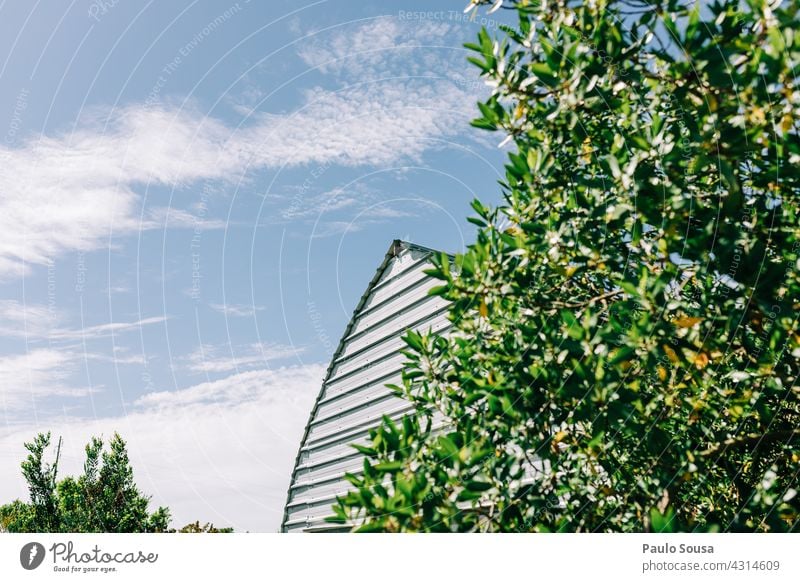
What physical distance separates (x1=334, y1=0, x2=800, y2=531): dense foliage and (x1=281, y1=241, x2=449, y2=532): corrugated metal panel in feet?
17.5

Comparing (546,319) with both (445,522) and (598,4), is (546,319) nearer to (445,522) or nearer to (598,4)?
(445,522)

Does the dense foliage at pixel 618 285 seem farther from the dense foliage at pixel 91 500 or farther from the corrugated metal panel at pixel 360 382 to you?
the dense foliage at pixel 91 500

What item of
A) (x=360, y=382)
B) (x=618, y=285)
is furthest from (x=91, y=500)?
(x=618, y=285)

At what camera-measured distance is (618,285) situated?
2.90 m

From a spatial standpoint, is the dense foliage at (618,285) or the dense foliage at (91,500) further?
the dense foliage at (91,500)

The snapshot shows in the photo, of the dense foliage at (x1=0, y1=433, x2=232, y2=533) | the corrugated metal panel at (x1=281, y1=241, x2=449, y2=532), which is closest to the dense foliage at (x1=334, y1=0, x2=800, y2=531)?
the corrugated metal panel at (x1=281, y1=241, x2=449, y2=532)

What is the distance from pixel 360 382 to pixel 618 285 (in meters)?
8.01

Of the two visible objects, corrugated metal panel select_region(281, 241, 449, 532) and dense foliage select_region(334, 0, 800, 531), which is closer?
dense foliage select_region(334, 0, 800, 531)

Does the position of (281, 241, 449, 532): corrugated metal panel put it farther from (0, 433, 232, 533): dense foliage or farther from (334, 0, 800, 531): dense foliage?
(334, 0, 800, 531): dense foliage

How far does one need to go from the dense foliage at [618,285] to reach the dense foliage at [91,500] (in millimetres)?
9102

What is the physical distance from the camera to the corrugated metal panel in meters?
9.34

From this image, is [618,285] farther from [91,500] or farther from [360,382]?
[91,500]

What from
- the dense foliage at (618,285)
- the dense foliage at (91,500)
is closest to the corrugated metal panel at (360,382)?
the dense foliage at (91,500)

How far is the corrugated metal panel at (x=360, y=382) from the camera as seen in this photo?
934cm
